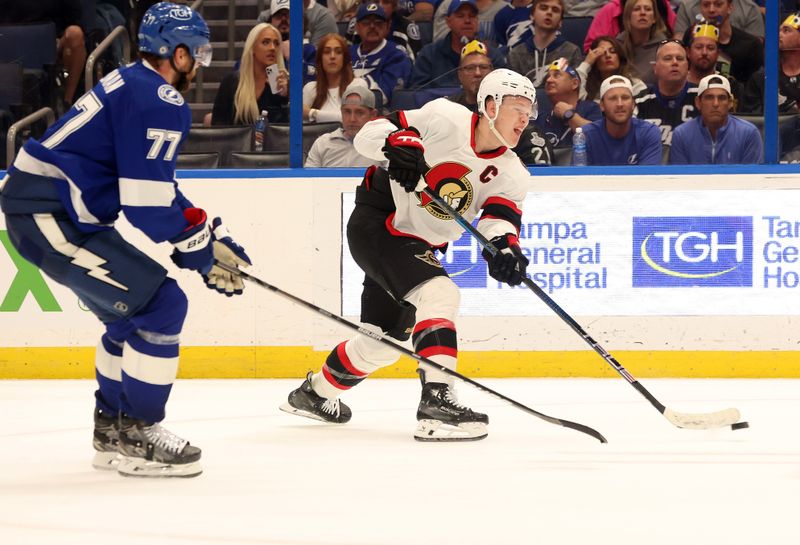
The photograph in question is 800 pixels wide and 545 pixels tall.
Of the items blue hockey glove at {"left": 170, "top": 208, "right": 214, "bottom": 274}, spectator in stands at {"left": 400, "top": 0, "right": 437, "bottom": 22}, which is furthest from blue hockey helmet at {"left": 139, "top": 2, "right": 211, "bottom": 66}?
spectator in stands at {"left": 400, "top": 0, "right": 437, "bottom": 22}

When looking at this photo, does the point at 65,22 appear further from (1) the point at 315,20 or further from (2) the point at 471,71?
(2) the point at 471,71

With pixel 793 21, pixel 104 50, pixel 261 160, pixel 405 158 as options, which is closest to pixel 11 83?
pixel 104 50

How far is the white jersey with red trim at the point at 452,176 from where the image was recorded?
388 cm

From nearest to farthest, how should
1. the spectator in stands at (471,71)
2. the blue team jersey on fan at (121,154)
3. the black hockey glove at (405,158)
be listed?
the blue team jersey on fan at (121,154), the black hockey glove at (405,158), the spectator in stands at (471,71)

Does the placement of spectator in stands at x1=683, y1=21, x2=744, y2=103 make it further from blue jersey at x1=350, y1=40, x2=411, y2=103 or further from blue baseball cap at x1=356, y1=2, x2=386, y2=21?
blue baseball cap at x1=356, y1=2, x2=386, y2=21

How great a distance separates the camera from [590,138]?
5449mm

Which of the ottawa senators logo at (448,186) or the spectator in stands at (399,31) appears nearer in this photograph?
the ottawa senators logo at (448,186)

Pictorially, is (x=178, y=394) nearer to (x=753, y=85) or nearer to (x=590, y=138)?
(x=590, y=138)

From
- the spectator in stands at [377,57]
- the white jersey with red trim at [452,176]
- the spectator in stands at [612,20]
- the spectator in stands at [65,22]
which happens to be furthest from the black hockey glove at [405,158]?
the spectator in stands at [65,22]

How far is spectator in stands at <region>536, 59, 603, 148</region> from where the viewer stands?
5.50 m

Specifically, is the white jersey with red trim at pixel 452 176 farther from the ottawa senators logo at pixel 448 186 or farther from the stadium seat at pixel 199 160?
the stadium seat at pixel 199 160

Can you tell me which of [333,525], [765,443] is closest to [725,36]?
[765,443]

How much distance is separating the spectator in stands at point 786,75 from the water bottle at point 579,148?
0.73 metres

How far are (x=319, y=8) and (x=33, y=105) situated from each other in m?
1.42
